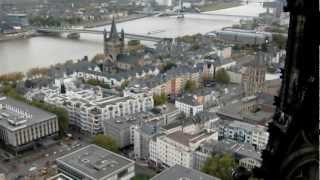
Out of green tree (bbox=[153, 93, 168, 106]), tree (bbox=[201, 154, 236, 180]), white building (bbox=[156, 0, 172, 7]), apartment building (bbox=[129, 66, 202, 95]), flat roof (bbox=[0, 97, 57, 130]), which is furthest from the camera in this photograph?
white building (bbox=[156, 0, 172, 7])

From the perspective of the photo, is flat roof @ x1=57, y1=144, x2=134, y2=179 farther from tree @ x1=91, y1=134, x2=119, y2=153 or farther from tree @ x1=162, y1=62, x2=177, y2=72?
tree @ x1=162, y1=62, x2=177, y2=72

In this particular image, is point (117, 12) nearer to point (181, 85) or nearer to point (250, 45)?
point (250, 45)

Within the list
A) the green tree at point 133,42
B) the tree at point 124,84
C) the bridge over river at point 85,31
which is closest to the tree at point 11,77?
the tree at point 124,84

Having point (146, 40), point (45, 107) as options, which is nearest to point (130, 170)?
point (45, 107)

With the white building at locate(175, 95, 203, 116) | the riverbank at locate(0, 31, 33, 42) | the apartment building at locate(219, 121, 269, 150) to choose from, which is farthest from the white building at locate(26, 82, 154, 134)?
the riverbank at locate(0, 31, 33, 42)

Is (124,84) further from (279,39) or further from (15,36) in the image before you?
(15,36)

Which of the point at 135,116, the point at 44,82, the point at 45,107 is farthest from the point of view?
the point at 44,82

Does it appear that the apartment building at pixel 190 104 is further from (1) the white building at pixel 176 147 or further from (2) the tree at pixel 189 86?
(1) the white building at pixel 176 147
